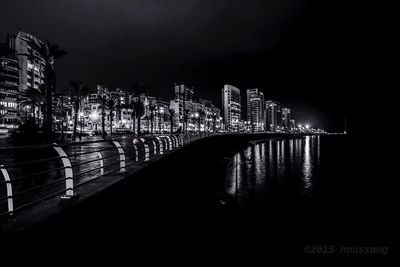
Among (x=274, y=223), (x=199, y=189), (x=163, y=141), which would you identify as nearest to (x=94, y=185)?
(x=199, y=189)

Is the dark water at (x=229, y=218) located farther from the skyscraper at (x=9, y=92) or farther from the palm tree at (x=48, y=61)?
the skyscraper at (x=9, y=92)

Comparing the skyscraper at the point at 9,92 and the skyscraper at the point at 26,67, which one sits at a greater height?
the skyscraper at the point at 26,67

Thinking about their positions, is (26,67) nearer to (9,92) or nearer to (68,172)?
(9,92)

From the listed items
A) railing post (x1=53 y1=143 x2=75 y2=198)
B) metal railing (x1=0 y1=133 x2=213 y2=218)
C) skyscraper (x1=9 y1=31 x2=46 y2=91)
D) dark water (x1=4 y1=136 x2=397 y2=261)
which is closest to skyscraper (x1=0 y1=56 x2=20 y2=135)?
skyscraper (x1=9 y1=31 x2=46 y2=91)

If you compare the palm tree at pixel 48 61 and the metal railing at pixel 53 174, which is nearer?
the metal railing at pixel 53 174

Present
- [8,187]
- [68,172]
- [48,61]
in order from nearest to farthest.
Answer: [8,187]
[68,172]
[48,61]

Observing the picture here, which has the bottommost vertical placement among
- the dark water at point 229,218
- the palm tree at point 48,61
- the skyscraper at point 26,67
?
the dark water at point 229,218

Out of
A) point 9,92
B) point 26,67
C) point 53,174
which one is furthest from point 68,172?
point 26,67

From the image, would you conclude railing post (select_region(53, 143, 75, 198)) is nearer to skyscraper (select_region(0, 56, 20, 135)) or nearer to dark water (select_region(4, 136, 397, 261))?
dark water (select_region(4, 136, 397, 261))

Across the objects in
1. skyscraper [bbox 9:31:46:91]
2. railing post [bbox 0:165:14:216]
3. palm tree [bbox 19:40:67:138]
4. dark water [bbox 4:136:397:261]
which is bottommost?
dark water [bbox 4:136:397:261]

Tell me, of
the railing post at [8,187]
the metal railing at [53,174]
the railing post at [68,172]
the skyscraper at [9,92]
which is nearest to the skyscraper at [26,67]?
the skyscraper at [9,92]

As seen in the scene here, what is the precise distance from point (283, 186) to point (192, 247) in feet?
16.3

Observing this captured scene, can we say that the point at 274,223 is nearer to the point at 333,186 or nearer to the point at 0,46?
the point at 333,186

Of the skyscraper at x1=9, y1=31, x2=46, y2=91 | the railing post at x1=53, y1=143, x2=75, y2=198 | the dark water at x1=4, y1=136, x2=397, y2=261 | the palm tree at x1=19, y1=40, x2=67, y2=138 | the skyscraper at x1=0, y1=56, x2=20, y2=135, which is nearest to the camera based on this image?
the dark water at x1=4, y1=136, x2=397, y2=261
